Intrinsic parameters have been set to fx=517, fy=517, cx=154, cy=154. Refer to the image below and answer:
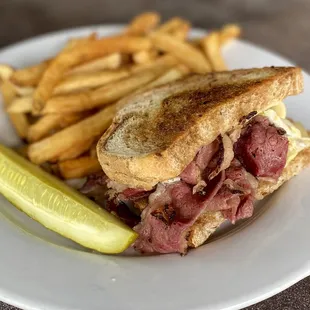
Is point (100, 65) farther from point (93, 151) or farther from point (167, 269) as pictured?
point (167, 269)

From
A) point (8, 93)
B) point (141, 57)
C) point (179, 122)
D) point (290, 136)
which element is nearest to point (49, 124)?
point (8, 93)

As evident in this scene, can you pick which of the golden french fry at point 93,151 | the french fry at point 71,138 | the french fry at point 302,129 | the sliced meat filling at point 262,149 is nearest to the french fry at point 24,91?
the french fry at point 71,138

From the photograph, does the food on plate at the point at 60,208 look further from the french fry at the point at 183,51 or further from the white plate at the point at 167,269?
the french fry at the point at 183,51

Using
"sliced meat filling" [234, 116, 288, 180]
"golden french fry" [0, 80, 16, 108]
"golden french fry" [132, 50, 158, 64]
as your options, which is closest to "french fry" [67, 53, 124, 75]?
"golden french fry" [132, 50, 158, 64]

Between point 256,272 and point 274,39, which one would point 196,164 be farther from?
point 274,39

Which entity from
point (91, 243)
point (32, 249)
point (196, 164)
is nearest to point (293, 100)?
point (196, 164)
